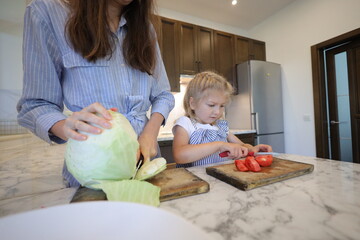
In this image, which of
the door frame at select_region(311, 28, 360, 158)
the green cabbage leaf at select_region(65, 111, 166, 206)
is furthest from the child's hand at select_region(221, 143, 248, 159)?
the door frame at select_region(311, 28, 360, 158)

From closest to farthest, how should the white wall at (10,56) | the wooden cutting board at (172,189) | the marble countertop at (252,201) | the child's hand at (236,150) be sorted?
the marble countertop at (252,201) → the wooden cutting board at (172,189) → the white wall at (10,56) → the child's hand at (236,150)

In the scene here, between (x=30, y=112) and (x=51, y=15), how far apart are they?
33cm

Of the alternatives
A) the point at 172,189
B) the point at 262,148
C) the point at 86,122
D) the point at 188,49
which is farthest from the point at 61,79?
the point at 188,49

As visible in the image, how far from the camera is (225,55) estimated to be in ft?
8.20

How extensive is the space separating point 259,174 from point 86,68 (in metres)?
0.68

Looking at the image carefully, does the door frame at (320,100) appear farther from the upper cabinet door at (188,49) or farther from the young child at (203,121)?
the young child at (203,121)

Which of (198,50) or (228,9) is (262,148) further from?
(228,9)

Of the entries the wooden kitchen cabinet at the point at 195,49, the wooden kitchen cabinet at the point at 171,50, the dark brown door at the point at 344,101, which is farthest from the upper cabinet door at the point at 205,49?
the dark brown door at the point at 344,101

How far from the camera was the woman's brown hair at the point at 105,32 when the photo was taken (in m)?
0.57

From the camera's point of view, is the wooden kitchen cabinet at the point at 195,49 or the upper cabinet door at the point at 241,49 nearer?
the wooden kitchen cabinet at the point at 195,49

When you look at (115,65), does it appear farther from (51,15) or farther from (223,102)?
(223,102)

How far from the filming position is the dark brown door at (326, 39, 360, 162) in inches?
78.8

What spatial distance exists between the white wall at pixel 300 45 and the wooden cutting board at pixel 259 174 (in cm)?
226

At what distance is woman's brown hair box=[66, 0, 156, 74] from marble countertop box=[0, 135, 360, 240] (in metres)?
0.37
